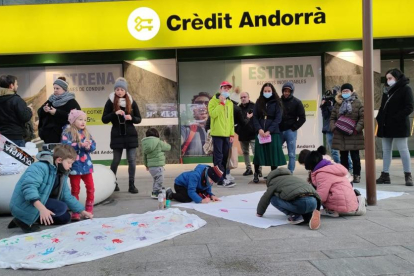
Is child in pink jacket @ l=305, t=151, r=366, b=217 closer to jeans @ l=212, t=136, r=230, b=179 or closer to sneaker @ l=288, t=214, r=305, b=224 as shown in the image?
sneaker @ l=288, t=214, r=305, b=224

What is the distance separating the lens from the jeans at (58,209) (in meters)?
4.90

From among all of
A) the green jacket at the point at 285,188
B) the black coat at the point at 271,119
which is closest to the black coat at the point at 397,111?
the black coat at the point at 271,119

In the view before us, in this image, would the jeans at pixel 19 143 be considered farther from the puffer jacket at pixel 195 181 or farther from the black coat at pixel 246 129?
the black coat at pixel 246 129

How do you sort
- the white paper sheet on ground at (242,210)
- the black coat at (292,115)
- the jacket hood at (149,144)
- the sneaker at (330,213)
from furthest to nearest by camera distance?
the black coat at (292,115) < the jacket hood at (149,144) < the sneaker at (330,213) < the white paper sheet on ground at (242,210)

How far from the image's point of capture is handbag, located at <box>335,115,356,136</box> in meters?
7.56

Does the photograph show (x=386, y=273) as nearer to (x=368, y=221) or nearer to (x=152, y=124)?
(x=368, y=221)

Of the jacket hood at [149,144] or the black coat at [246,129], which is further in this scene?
the black coat at [246,129]

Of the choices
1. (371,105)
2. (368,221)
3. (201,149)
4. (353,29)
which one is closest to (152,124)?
(201,149)

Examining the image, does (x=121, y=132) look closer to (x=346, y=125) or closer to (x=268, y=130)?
(x=268, y=130)

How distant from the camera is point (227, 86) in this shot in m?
7.50

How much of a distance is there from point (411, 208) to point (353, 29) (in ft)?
18.9

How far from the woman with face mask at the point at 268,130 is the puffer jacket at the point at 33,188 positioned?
3.93 m

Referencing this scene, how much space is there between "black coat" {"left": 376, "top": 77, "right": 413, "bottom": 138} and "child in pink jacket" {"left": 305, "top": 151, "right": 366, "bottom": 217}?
280 cm

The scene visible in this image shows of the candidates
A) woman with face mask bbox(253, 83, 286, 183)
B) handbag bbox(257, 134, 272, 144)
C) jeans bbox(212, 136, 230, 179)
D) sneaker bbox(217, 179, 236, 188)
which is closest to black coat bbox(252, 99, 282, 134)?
woman with face mask bbox(253, 83, 286, 183)
